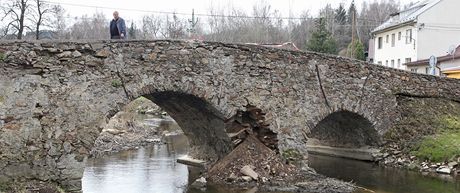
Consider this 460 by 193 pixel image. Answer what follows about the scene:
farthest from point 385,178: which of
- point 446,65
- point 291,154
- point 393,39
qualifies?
point 393,39

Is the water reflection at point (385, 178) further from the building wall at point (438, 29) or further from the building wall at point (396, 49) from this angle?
the building wall at point (396, 49)

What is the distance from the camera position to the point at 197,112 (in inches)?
540

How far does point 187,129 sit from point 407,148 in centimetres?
596

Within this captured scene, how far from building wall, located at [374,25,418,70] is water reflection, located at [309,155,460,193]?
18485 millimetres

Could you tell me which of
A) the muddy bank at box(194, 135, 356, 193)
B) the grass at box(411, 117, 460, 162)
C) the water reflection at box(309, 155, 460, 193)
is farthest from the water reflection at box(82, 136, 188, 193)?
the grass at box(411, 117, 460, 162)

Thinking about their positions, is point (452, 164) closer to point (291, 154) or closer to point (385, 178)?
point (385, 178)

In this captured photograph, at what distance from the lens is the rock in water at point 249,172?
12352 mm

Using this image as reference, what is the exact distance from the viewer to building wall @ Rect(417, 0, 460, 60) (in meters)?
32.9

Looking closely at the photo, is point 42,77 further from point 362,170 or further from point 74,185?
point 362,170

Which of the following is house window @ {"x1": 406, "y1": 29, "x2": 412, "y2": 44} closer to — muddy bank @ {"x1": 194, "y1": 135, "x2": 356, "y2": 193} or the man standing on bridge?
muddy bank @ {"x1": 194, "y1": 135, "x2": 356, "y2": 193}

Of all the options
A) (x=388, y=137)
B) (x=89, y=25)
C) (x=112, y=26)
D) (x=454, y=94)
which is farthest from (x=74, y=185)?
(x=89, y=25)

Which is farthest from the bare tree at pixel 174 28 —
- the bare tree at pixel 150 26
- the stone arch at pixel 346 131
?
the stone arch at pixel 346 131

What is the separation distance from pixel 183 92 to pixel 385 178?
5.54m

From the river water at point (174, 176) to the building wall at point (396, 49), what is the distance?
17928 mm
